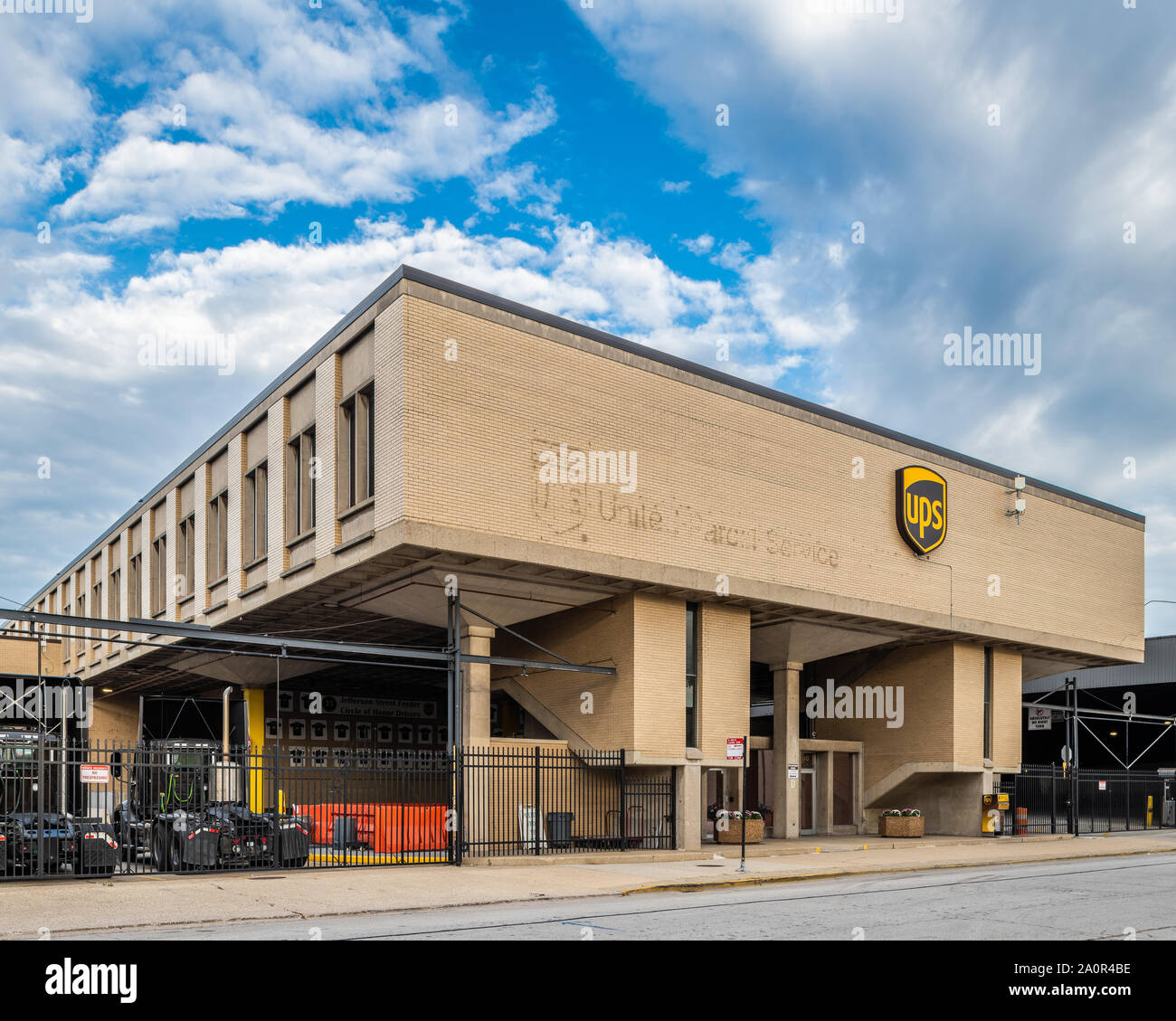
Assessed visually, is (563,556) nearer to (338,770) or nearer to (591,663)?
(591,663)

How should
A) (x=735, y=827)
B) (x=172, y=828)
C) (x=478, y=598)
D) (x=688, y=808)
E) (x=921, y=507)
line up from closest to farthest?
(x=172, y=828) < (x=478, y=598) < (x=688, y=808) < (x=735, y=827) < (x=921, y=507)

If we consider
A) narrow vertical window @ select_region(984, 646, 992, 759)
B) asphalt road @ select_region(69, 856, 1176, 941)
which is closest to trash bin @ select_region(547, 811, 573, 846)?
asphalt road @ select_region(69, 856, 1176, 941)

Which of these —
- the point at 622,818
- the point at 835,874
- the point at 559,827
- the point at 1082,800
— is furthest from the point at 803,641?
the point at 1082,800

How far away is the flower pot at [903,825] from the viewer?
3481 cm

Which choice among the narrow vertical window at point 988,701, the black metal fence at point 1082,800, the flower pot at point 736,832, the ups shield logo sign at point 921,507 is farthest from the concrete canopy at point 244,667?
the black metal fence at point 1082,800

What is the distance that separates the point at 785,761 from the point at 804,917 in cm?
1998

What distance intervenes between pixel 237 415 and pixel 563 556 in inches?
466

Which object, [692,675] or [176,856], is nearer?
[176,856]

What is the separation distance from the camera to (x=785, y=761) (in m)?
33.4

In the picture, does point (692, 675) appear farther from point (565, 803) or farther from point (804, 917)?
point (804, 917)

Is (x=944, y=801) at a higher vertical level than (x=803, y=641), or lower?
lower

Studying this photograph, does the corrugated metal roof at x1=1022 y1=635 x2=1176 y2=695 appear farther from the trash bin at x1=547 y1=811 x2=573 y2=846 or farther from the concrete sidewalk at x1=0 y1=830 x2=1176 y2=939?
the trash bin at x1=547 y1=811 x2=573 y2=846

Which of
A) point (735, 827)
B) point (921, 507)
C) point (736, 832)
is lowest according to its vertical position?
point (736, 832)
